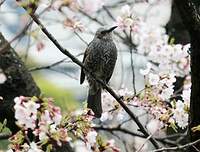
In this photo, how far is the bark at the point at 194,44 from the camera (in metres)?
3.14

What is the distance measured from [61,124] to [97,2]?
2.78 m

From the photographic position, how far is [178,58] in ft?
17.4

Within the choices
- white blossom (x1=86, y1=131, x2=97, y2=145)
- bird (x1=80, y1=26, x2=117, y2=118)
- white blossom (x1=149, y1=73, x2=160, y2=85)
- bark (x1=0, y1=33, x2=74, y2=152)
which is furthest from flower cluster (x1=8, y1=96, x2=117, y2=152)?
bird (x1=80, y1=26, x2=117, y2=118)

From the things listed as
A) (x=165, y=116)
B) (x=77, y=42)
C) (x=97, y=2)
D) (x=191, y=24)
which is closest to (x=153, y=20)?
(x=77, y=42)

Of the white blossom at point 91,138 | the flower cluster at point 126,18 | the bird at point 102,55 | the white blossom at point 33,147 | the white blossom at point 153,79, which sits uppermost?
the flower cluster at point 126,18

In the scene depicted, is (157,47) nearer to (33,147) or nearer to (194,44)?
(194,44)

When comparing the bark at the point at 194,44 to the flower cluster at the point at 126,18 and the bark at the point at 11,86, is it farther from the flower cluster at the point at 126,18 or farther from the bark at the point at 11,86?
the flower cluster at the point at 126,18

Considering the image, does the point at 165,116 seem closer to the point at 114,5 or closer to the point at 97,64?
the point at 97,64

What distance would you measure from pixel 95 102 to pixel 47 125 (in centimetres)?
220

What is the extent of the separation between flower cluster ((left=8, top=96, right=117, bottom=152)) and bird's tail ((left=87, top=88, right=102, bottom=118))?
4.89 ft

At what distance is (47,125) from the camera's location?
2.82 m

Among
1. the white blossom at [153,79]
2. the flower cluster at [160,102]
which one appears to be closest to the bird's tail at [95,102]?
the flower cluster at [160,102]

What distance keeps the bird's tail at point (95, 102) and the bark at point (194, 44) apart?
4.50 feet

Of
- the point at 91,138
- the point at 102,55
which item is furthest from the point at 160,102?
the point at 102,55
